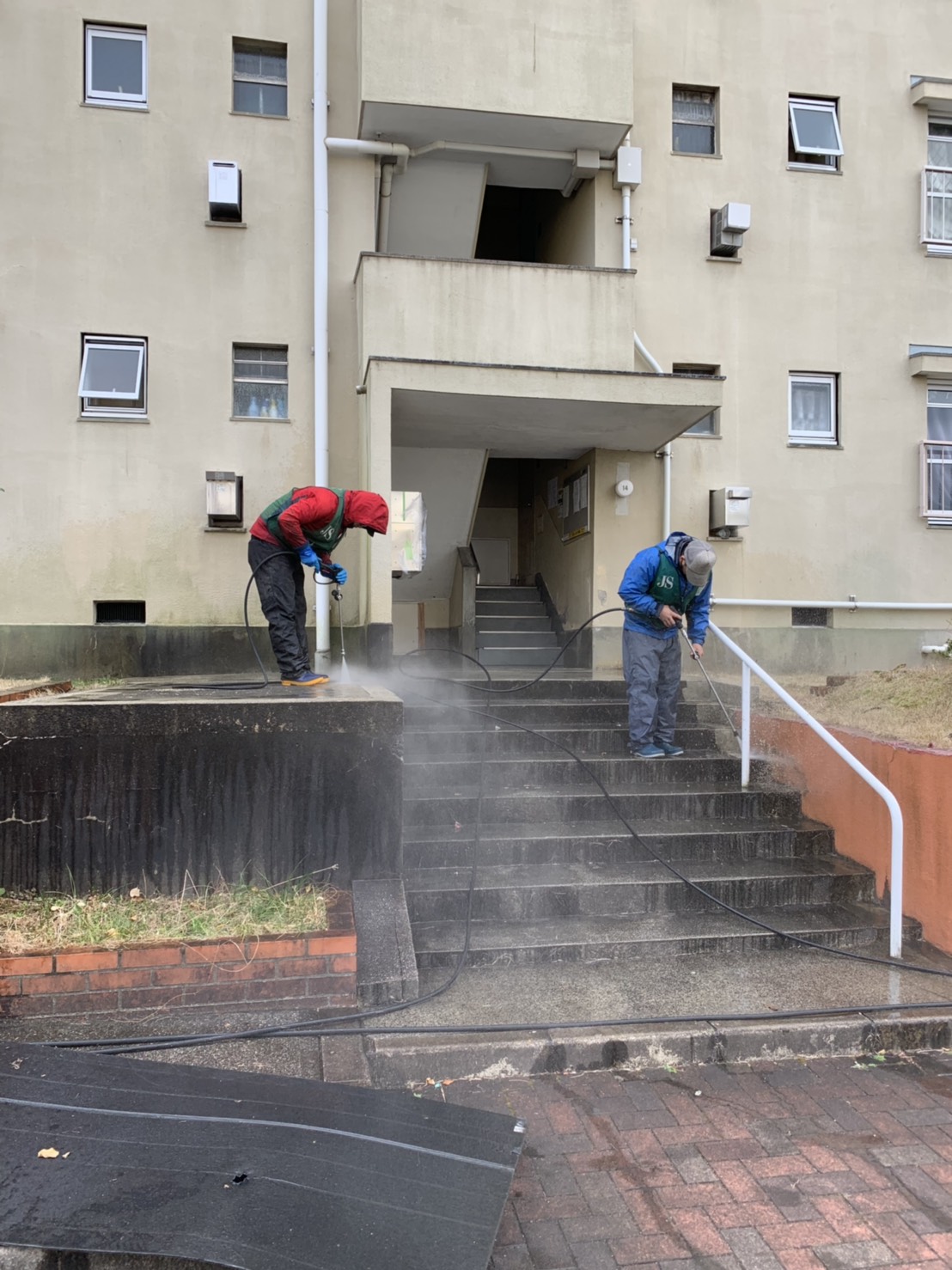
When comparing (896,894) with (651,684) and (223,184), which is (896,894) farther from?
(223,184)

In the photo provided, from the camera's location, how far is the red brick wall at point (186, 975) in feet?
11.0

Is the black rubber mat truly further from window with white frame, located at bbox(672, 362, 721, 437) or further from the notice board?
window with white frame, located at bbox(672, 362, 721, 437)

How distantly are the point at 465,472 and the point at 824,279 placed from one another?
4.49 metres

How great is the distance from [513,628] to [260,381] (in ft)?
12.5

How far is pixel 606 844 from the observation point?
4.96 metres

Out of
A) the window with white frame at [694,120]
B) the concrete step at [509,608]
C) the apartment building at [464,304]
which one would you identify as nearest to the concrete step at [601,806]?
the apartment building at [464,304]

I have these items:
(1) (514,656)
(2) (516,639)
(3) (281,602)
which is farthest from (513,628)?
(3) (281,602)

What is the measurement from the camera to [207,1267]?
2.07 meters

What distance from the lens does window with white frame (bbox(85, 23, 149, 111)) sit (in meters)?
8.49

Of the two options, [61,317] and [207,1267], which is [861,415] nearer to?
[61,317]

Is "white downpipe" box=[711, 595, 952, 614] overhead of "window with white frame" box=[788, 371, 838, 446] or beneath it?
beneath

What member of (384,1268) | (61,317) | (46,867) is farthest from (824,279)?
(384,1268)

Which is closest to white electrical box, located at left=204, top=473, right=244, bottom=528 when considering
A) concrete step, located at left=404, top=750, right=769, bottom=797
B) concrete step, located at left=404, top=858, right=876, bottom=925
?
concrete step, located at left=404, top=750, right=769, bottom=797

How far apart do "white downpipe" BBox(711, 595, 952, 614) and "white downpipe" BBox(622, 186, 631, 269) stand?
3.63 metres
